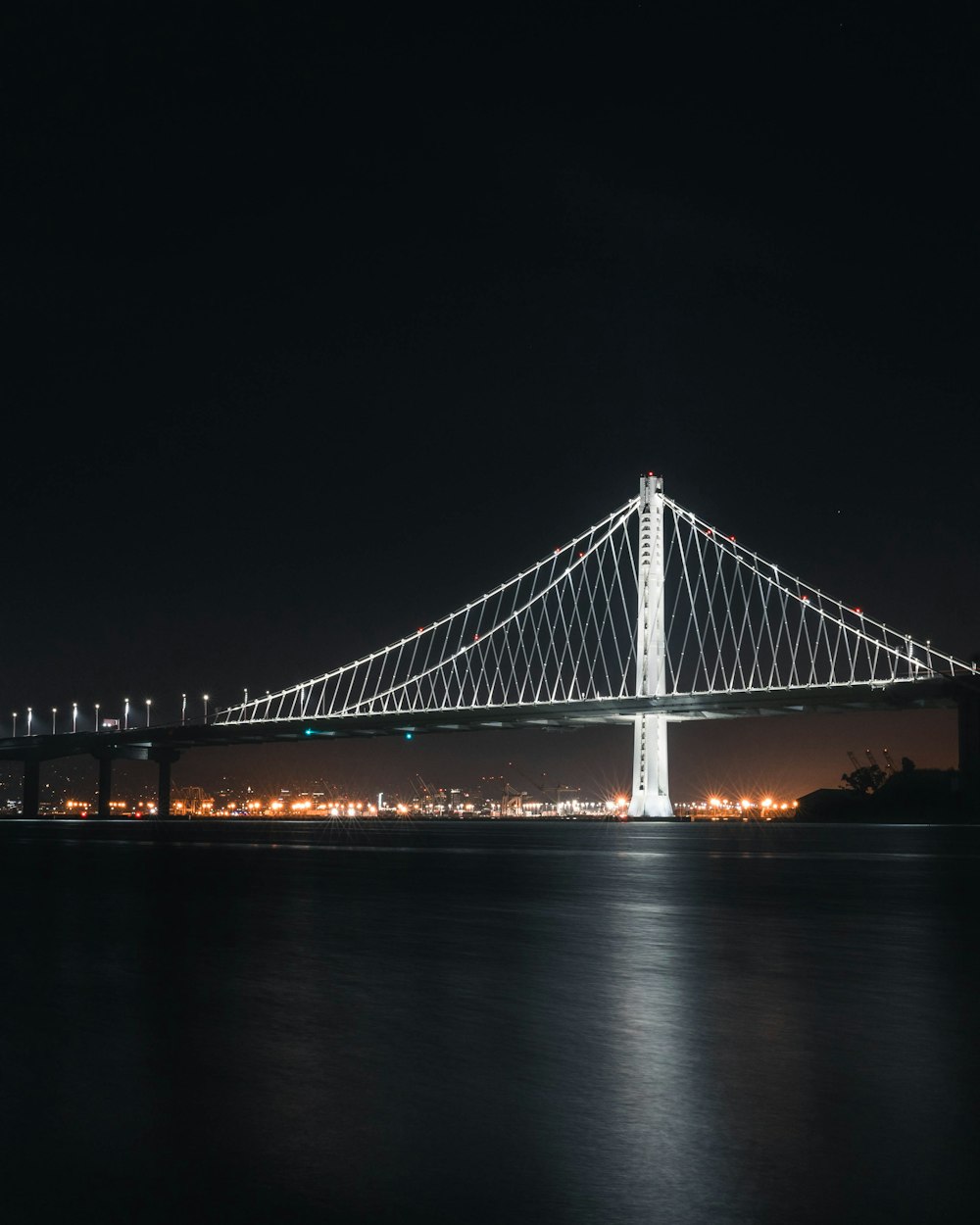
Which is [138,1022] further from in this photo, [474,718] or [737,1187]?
[474,718]

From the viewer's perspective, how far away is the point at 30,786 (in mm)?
119438

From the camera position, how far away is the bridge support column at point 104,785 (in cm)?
11138

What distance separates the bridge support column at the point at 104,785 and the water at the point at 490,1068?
3942 inches

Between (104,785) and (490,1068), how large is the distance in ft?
370

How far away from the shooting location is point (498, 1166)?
15.1 ft

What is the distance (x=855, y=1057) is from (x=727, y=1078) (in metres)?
0.89

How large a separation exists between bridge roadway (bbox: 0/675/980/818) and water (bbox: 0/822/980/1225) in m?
54.5

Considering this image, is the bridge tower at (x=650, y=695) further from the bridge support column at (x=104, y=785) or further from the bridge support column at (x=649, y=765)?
the bridge support column at (x=104, y=785)

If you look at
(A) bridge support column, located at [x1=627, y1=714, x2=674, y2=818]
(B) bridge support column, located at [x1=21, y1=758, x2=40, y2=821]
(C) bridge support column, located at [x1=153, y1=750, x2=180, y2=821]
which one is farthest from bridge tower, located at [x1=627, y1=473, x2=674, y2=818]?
(B) bridge support column, located at [x1=21, y1=758, x2=40, y2=821]

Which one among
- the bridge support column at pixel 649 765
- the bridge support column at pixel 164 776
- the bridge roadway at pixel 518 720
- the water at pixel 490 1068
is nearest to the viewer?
the water at pixel 490 1068

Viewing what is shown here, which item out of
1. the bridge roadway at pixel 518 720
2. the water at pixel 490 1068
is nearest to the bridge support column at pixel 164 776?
the bridge roadway at pixel 518 720

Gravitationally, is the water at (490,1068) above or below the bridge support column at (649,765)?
below

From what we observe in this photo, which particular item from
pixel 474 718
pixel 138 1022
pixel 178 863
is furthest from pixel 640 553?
pixel 138 1022

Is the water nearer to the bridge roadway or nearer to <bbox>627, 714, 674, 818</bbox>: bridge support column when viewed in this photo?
the bridge roadway
